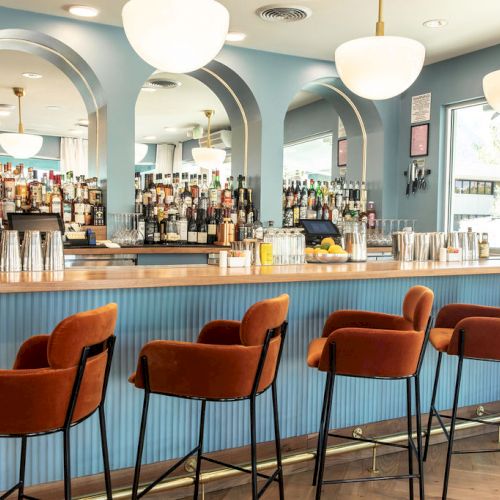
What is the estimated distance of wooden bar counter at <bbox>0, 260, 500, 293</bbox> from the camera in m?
2.12

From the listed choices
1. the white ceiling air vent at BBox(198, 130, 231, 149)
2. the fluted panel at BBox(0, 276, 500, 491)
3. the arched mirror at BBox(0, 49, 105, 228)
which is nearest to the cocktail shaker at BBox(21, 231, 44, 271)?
the fluted panel at BBox(0, 276, 500, 491)

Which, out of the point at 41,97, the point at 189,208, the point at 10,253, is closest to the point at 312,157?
the point at 189,208

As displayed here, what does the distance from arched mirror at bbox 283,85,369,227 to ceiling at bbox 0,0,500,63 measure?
103cm

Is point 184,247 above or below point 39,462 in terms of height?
above

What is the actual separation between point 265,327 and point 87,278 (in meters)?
0.68

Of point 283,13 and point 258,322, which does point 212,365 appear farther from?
point 283,13

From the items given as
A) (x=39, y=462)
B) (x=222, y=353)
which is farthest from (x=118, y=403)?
(x=222, y=353)

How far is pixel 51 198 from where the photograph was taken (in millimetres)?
5199

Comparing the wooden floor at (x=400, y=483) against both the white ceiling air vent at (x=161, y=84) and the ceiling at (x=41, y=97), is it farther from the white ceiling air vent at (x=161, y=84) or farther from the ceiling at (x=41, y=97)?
the white ceiling air vent at (x=161, y=84)

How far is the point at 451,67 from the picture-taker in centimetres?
588

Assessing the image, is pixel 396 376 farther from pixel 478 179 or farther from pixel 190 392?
pixel 478 179

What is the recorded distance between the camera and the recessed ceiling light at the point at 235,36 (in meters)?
5.13

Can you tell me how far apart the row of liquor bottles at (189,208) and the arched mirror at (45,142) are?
42 cm

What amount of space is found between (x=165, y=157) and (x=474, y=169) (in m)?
8.57
